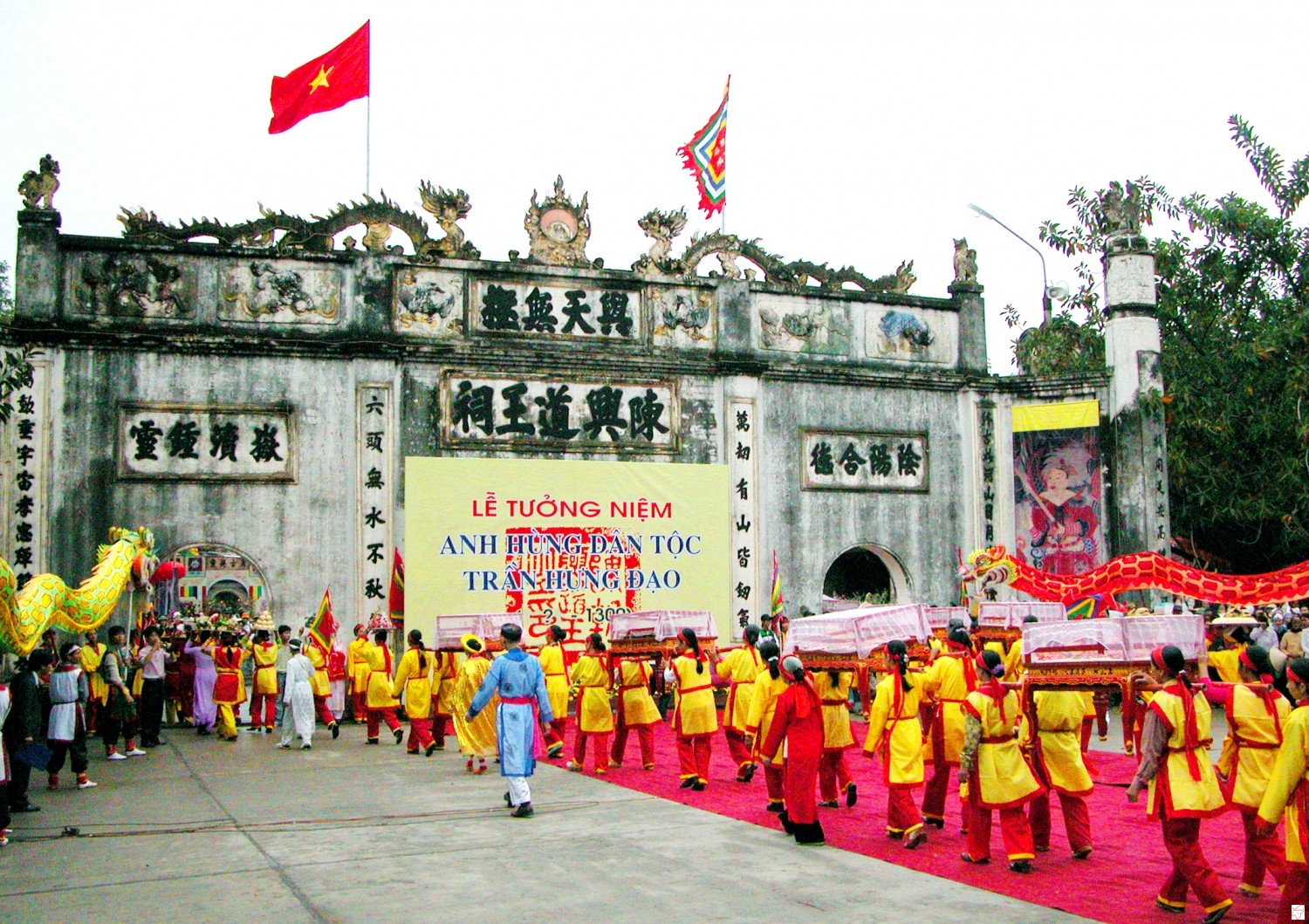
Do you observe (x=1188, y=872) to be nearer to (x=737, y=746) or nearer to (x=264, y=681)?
(x=737, y=746)

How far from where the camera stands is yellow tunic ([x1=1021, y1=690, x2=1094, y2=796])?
7859mm

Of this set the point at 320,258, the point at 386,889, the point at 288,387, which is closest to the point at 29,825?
the point at 386,889

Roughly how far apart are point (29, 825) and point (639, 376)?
11610 mm

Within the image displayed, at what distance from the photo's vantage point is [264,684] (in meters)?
16.0

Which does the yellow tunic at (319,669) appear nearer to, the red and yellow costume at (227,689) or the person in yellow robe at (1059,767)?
the red and yellow costume at (227,689)

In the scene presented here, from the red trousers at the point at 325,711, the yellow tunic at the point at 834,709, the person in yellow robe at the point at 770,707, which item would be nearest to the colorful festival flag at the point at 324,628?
the red trousers at the point at 325,711

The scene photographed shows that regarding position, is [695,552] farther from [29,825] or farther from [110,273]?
[29,825]

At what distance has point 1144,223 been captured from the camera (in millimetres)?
25469

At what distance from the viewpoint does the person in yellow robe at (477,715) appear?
11992mm

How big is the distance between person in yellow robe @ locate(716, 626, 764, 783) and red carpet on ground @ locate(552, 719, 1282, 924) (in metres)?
0.21

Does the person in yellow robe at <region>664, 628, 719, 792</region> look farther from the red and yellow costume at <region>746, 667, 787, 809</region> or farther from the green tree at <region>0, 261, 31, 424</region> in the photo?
the green tree at <region>0, 261, 31, 424</region>

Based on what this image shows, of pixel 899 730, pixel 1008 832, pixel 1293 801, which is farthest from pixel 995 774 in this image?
pixel 1293 801

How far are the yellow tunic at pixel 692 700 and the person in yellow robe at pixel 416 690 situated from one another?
11.4 ft

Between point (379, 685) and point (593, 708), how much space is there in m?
3.65
